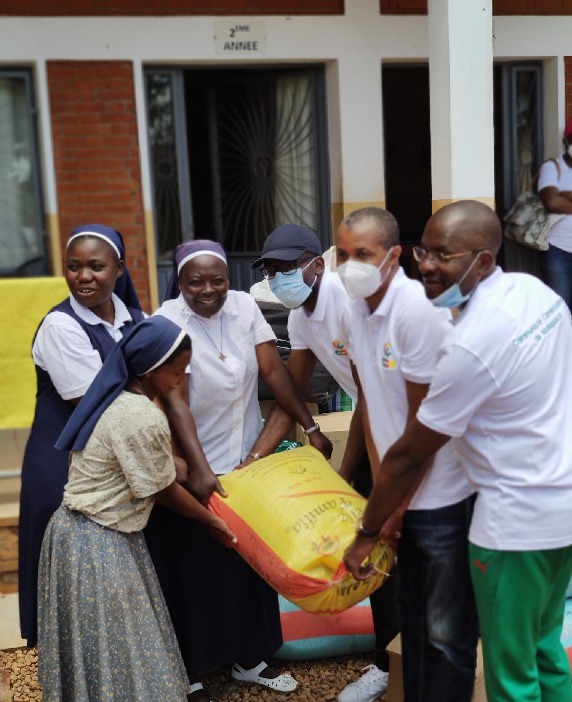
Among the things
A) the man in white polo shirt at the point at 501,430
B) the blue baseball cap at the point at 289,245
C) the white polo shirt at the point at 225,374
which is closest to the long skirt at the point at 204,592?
the white polo shirt at the point at 225,374

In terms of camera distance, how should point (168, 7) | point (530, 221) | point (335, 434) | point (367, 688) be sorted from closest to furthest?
1. point (367, 688)
2. point (335, 434)
3. point (168, 7)
4. point (530, 221)

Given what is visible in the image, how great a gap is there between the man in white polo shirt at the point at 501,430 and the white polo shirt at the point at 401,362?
11 centimetres

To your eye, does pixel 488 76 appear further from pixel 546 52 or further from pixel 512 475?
pixel 512 475

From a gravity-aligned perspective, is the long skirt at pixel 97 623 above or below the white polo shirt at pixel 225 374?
below

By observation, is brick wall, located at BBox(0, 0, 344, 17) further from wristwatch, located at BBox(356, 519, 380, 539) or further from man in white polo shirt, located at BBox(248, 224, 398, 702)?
wristwatch, located at BBox(356, 519, 380, 539)

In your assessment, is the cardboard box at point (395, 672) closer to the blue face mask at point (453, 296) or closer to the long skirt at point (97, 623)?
the long skirt at point (97, 623)

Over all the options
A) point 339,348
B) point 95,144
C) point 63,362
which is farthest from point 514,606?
point 95,144

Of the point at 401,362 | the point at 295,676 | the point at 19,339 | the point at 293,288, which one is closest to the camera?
the point at 401,362

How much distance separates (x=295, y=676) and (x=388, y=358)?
73.8 inches

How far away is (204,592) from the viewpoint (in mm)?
3615

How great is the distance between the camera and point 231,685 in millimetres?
3832

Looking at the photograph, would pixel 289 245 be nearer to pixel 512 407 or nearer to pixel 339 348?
Result: pixel 339 348

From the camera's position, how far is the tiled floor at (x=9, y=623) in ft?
14.3

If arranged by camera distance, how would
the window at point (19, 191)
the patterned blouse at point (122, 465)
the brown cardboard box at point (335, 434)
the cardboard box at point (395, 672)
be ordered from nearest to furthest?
the patterned blouse at point (122, 465) → the cardboard box at point (395, 672) → the brown cardboard box at point (335, 434) → the window at point (19, 191)
